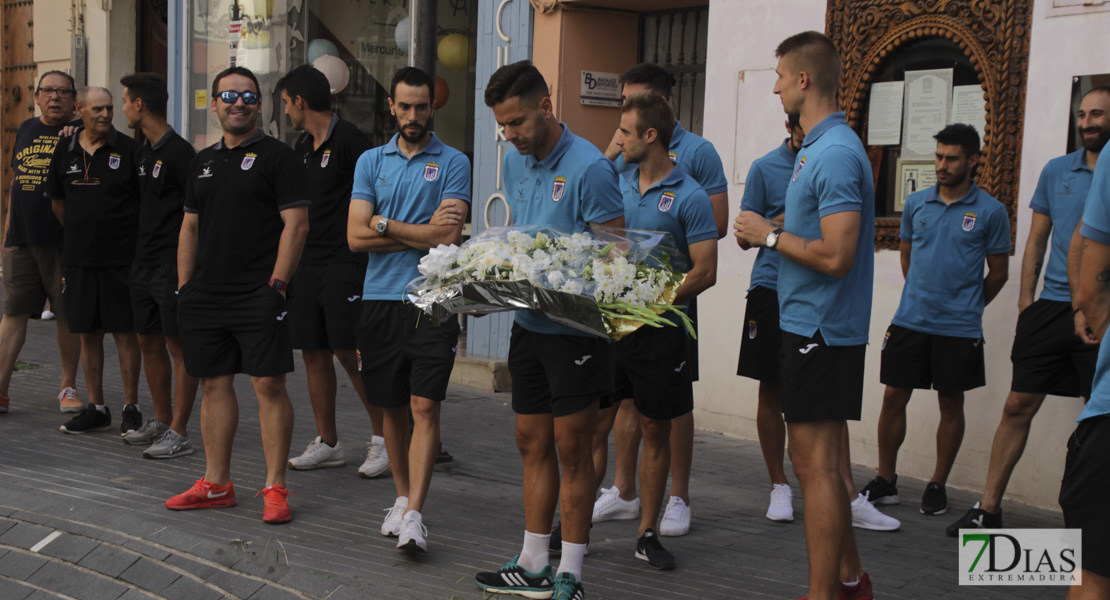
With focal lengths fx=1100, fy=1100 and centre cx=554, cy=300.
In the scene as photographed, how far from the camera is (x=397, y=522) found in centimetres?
528

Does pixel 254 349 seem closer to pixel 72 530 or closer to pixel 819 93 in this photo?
pixel 72 530

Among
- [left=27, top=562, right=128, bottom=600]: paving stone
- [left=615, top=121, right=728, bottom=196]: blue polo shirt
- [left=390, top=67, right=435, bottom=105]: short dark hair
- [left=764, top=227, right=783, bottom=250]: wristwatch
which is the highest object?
[left=390, top=67, right=435, bottom=105]: short dark hair

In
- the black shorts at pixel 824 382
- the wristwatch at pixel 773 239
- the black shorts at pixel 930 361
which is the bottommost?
the black shorts at pixel 930 361

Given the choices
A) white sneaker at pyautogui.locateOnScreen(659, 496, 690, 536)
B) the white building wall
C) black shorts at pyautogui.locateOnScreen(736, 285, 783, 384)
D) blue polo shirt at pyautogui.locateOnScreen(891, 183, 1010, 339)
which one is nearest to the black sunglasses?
black shorts at pyautogui.locateOnScreen(736, 285, 783, 384)

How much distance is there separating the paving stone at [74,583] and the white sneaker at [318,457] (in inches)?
67.0

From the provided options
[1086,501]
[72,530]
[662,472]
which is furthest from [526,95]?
[72,530]

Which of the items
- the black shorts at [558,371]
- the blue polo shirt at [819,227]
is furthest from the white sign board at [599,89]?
the blue polo shirt at [819,227]

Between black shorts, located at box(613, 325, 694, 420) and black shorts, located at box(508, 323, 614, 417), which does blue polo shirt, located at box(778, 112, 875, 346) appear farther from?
black shorts, located at box(613, 325, 694, 420)

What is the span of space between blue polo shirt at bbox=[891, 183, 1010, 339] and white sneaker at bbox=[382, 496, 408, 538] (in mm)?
3049

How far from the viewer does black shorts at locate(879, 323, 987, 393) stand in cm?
611

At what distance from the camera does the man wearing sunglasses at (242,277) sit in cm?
561

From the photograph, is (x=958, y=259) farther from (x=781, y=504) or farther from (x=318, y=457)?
(x=318, y=457)

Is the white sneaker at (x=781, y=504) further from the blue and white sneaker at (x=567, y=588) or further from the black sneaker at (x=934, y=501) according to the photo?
the blue and white sneaker at (x=567, y=588)

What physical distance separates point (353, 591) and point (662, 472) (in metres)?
1.55
